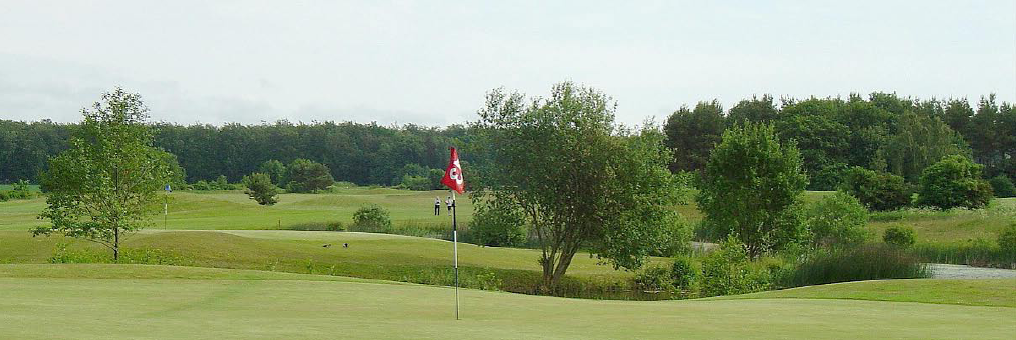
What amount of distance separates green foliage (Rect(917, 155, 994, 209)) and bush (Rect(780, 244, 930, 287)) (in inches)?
1283

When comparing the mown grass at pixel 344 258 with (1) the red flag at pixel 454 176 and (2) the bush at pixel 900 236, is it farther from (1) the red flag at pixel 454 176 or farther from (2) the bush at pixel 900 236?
(2) the bush at pixel 900 236

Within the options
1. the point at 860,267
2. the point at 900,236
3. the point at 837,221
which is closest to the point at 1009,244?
the point at 900,236

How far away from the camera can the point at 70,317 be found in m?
12.7

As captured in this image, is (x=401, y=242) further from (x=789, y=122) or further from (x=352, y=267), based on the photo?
→ (x=789, y=122)

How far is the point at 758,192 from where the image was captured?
38344 millimetres

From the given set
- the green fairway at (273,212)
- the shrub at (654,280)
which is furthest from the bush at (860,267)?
the green fairway at (273,212)

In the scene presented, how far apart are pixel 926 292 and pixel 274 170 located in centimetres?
12085

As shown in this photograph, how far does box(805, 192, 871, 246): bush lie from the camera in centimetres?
4344

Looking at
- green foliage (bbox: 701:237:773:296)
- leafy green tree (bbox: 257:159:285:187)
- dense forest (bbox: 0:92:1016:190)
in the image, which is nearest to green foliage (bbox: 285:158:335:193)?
leafy green tree (bbox: 257:159:285:187)

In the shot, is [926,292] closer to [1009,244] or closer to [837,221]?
[1009,244]

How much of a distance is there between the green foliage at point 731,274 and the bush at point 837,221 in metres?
12.1

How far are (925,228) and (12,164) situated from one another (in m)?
116

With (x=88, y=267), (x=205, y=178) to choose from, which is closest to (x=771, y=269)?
(x=88, y=267)

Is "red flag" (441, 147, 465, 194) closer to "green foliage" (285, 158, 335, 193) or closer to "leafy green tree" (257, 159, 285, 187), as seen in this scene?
"green foliage" (285, 158, 335, 193)
